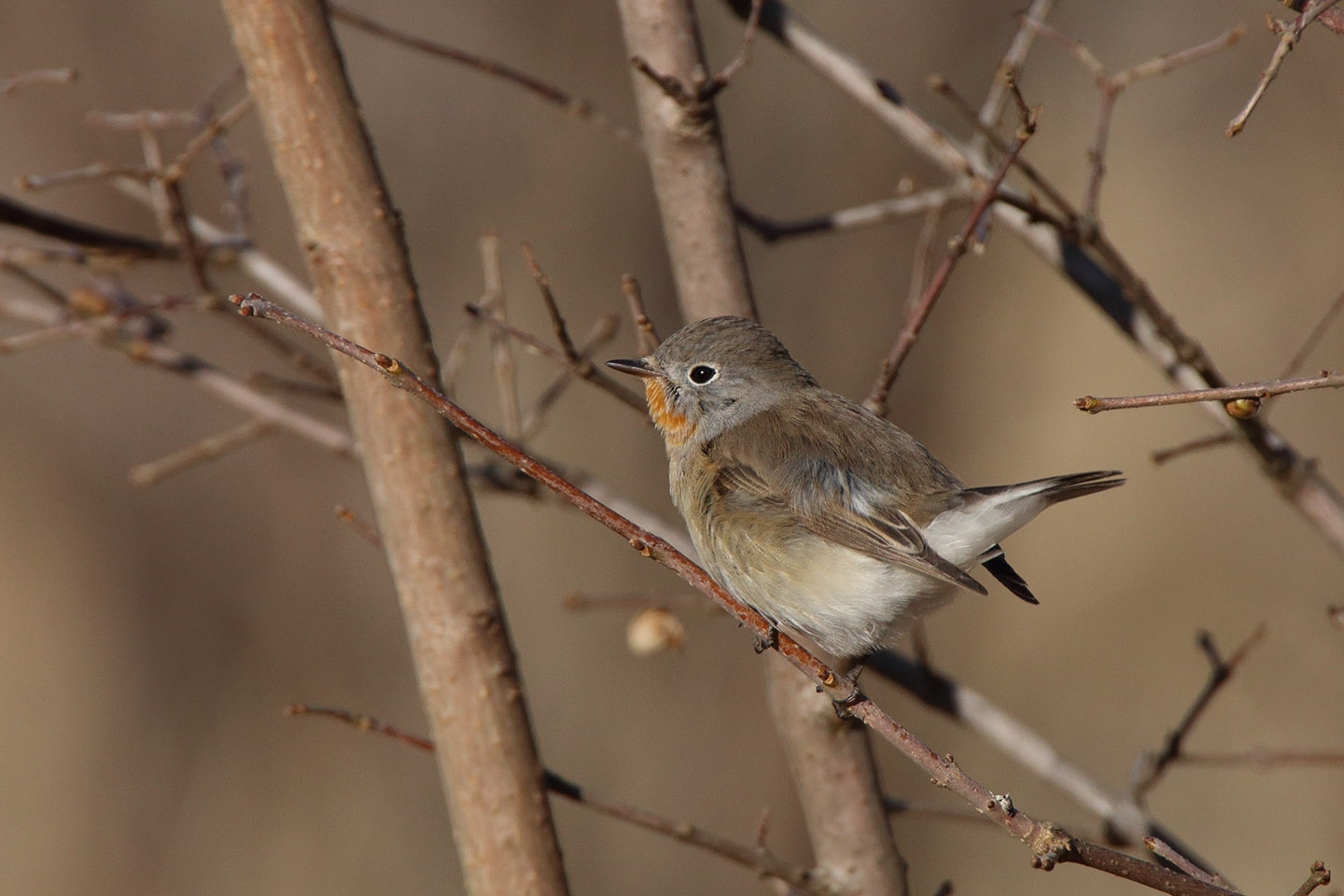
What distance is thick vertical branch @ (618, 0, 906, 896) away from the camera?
9.18ft

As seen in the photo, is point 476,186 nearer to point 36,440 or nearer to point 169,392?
point 169,392

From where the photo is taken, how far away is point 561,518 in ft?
22.7

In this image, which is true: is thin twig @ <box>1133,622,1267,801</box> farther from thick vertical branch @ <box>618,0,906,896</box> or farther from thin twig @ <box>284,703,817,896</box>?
thin twig @ <box>284,703,817,896</box>

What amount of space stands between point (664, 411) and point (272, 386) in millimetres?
1063

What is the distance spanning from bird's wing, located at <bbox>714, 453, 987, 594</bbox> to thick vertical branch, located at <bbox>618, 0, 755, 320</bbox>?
1.36ft

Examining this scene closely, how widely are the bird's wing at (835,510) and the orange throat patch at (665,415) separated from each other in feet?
0.86

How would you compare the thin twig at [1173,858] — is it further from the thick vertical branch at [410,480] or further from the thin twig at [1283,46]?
the thick vertical branch at [410,480]

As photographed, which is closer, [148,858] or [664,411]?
[664,411]

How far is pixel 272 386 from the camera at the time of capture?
3215mm

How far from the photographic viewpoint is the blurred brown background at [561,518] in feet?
21.3

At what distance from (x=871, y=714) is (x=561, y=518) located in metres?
5.02

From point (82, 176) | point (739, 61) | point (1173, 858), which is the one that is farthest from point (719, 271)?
point (1173, 858)

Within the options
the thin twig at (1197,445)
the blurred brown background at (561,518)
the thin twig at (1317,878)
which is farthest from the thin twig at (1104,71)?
the blurred brown background at (561,518)

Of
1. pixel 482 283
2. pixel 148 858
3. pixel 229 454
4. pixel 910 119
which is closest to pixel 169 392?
pixel 229 454
